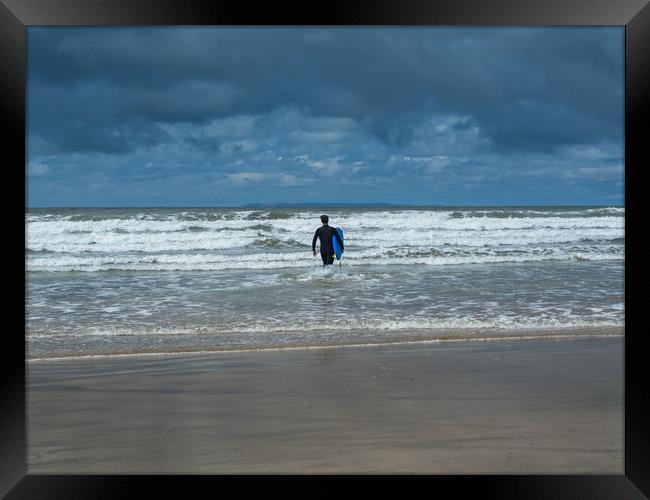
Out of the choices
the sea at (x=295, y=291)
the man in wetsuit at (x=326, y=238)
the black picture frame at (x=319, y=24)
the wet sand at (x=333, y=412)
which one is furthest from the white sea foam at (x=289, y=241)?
the black picture frame at (x=319, y=24)

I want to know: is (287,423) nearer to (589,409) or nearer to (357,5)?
(589,409)

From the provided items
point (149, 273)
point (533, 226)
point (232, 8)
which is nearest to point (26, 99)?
point (232, 8)

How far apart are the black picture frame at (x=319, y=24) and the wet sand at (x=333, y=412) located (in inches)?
18.7

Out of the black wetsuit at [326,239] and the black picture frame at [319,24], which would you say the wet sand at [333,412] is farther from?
the black wetsuit at [326,239]

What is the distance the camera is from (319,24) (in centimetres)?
308

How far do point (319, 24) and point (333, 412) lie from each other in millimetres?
2557

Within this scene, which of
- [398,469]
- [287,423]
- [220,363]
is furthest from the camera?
[220,363]

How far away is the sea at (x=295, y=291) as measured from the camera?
25.5 ft

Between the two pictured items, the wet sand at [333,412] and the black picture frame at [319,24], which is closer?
the black picture frame at [319,24]

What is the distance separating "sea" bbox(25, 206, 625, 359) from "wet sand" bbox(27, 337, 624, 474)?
3.22 ft

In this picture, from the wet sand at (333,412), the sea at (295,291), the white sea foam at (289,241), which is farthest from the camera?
the white sea foam at (289,241)
